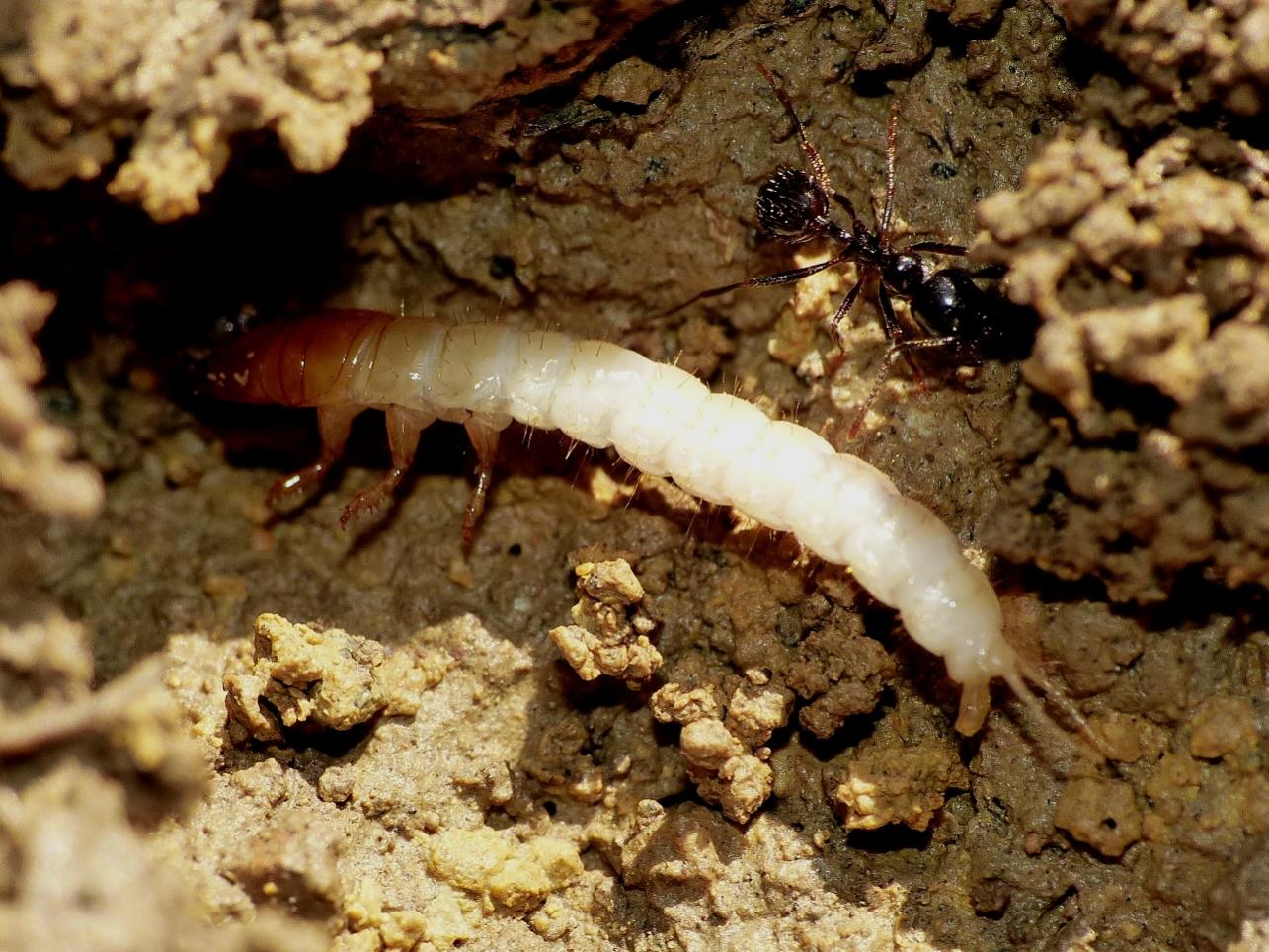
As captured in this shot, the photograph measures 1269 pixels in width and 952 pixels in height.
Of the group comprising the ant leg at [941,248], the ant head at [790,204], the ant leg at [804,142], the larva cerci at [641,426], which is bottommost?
the larva cerci at [641,426]

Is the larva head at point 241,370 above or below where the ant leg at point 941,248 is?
below

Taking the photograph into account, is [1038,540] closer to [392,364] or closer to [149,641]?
[392,364]

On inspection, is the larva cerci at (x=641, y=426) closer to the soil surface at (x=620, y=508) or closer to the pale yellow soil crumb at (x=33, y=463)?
the soil surface at (x=620, y=508)

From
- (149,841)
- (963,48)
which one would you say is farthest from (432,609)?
(963,48)

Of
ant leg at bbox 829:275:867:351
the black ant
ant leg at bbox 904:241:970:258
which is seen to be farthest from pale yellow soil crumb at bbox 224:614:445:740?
ant leg at bbox 904:241:970:258

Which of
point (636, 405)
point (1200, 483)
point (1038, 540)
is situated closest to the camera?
point (1200, 483)

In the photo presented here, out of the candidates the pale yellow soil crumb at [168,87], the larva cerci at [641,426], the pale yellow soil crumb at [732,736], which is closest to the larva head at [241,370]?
the larva cerci at [641,426]
